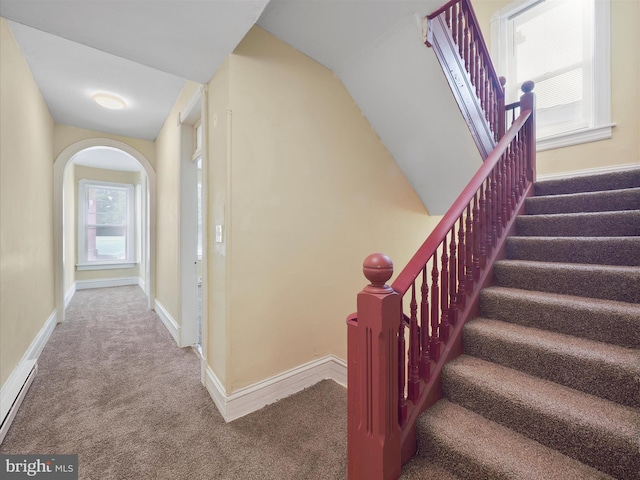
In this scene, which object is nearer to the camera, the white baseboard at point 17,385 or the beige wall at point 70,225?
the white baseboard at point 17,385

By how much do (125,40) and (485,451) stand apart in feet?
9.06

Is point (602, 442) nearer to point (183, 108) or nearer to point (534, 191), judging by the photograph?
point (534, 191)

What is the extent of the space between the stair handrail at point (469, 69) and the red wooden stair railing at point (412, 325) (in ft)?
0.33

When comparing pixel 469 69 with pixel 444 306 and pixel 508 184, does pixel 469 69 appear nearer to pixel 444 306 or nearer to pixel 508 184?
pixel 508 184

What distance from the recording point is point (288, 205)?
2.10 meters

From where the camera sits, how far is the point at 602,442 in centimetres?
97

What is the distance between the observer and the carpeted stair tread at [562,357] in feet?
3.64

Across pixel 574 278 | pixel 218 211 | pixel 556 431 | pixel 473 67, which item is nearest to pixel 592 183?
pixel 574 278

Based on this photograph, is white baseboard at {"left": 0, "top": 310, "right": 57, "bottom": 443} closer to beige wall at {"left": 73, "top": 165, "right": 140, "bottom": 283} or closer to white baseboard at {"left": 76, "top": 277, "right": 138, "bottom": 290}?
white baseboard at {"left": 76, "top": 277, "right": 138, "bottom": 290}

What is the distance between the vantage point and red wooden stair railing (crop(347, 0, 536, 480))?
3.64 ft

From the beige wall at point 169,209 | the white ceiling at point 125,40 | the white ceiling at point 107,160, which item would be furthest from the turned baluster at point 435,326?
the white ceiling at point 107,160

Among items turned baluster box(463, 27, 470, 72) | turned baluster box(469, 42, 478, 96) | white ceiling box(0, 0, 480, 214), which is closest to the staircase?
white ceiling box(0, 0, 480, 214)

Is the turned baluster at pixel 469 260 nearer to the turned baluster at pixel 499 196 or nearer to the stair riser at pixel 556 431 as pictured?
the turned baluster at pixel 499 196

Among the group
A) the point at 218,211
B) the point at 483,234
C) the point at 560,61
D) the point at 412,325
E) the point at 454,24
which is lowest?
the point at 412,325
